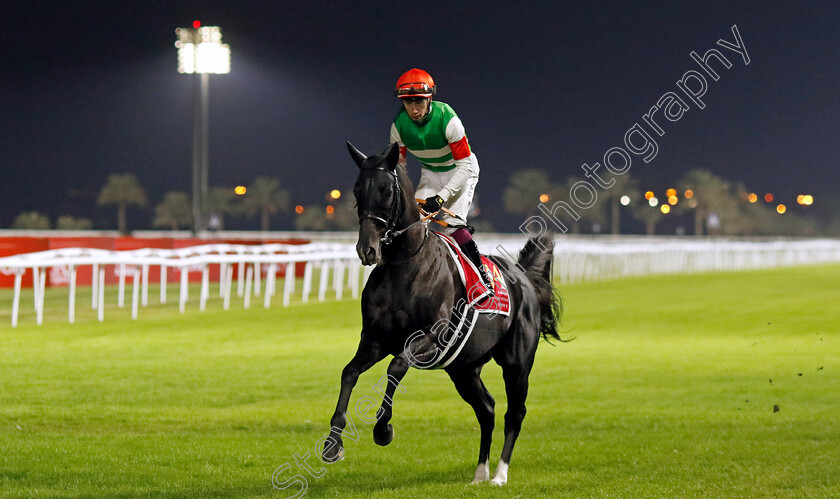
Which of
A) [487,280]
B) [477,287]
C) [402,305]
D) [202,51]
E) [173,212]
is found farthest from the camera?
[173,212]

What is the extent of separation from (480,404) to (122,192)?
258ft

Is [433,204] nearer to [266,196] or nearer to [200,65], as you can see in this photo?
[200,65]

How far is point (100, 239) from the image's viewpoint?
88.2ft

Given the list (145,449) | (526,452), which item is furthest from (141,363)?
(526,452)

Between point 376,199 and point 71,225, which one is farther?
point 71,225

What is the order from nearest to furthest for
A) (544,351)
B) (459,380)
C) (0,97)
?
(459,380) < (544,351) < (0,97)

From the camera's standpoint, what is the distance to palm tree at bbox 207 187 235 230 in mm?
86031

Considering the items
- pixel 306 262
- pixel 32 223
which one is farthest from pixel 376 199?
pixel 32 223

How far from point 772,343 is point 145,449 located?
1136cm

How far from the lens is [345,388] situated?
5535mm

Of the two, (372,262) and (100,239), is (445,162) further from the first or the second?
(100,239)

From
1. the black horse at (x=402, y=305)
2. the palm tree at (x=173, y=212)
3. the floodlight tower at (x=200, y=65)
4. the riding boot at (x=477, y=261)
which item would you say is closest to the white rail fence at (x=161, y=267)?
the floodlight tower at (x=200, y=65)

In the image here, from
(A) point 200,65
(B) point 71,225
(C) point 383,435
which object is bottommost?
(C) point 383,435

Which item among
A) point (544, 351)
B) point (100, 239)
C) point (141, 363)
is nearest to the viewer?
point (141, 363)
